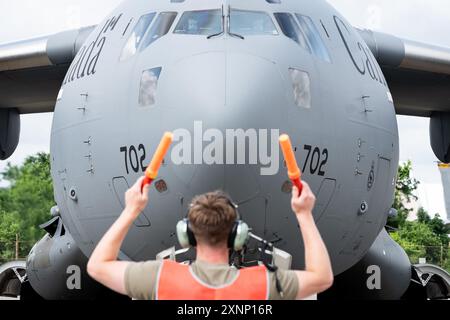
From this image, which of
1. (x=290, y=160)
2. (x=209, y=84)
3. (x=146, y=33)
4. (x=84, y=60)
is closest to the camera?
(x=290, y=160)

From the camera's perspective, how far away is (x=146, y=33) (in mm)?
5863

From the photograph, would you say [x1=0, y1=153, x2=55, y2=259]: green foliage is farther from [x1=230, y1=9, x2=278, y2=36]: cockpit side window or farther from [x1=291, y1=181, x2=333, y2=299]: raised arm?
[x1=291, y1=181, x2=333, y2=299]: raised arm

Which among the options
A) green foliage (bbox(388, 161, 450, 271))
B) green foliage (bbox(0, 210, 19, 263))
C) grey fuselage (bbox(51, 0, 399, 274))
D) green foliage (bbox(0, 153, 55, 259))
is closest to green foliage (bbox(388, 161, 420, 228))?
green foliage (bbox(388, 161, 450, 271))

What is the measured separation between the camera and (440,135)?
10633mm

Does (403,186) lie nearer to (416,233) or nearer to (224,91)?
(416,233)

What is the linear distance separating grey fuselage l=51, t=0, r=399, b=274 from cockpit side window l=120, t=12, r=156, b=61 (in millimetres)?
58

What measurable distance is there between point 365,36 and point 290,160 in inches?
252

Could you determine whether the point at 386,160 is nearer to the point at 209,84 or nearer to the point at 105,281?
the point at 209,84

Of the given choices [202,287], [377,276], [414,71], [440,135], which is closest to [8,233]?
[440,135]

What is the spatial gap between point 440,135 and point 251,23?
5.46m

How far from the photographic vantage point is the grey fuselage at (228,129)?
193 inches

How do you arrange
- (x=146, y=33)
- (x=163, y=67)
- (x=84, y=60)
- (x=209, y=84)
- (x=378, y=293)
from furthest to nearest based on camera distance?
1. (x=378, y=293)
2. (x=84, y=60)
3. (x=146, y=33)
4. (x=163, y=67)
5. (x=209, y=84)

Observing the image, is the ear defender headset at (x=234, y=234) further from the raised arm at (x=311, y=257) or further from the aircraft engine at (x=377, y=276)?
the aircraft engine at (x=377, y=276)

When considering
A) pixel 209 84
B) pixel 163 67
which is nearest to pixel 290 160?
pixel 209 84
